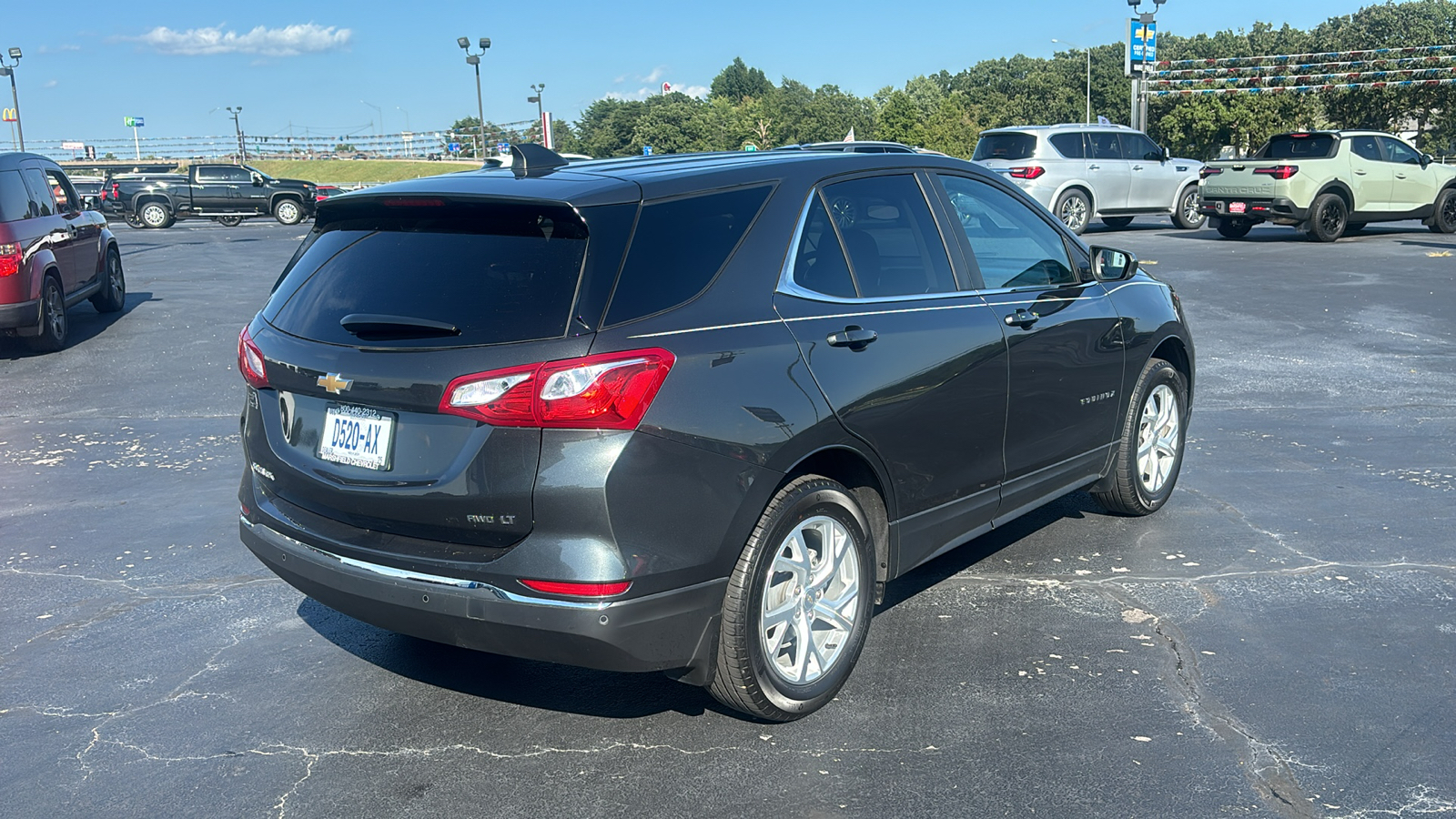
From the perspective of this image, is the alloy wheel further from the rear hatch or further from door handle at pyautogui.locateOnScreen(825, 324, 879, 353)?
the rear hatch

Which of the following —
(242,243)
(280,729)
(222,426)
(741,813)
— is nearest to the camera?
(741,813)

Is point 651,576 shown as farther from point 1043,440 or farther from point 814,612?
point 1043,440

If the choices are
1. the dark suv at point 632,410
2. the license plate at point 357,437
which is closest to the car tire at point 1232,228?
the dark suv at point 632,410

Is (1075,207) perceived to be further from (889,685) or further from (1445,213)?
(889,685)

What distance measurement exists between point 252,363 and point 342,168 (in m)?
131

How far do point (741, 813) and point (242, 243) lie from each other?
26.6 metres

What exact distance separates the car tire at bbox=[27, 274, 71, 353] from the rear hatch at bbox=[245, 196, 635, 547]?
9.32 meters

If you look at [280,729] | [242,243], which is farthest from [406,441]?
[242,243]

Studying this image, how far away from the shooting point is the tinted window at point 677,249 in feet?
10.8

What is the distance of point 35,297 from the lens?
11.3 metres

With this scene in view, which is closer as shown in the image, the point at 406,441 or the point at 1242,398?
the point at 406,441

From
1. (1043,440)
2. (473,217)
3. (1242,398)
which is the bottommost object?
(1242,398)

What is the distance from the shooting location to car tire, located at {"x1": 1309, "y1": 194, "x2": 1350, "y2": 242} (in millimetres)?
20641

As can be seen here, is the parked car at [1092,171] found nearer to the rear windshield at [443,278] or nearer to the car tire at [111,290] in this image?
the car tire at [111,290]
